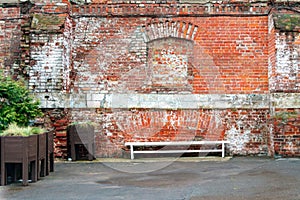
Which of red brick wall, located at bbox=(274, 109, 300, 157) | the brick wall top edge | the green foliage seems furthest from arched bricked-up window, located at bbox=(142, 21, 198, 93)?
the green foliage

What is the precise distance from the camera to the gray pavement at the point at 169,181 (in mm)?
7203

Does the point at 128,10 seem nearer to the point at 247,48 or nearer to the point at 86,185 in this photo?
the point at 247,48

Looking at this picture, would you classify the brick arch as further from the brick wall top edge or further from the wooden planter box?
the wooden planter box

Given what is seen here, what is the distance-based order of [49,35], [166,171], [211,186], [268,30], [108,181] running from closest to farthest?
[211,186]
[108,181]
[166,171]
[49,35]
[268,30]

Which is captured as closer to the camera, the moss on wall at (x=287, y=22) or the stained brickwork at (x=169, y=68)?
the moss on wall at (x=287, y=22)

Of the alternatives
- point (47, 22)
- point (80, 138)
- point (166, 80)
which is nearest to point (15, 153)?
point (80, 138)

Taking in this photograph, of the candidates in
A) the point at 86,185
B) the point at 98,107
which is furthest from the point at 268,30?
the point at 86,185

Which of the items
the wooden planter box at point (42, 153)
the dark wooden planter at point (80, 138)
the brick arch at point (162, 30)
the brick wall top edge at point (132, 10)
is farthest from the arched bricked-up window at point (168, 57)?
the wooden planter box at point (42, 153)

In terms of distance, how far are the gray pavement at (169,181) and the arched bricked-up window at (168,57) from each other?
2.19 metres

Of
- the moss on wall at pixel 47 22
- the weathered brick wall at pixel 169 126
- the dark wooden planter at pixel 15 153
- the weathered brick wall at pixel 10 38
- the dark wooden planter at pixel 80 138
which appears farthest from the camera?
the weathered brick wall at pixel 10 38

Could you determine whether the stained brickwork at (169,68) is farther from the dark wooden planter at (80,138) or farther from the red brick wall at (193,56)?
the dark wooden planter at (80,138)

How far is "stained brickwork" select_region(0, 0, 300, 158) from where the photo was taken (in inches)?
493

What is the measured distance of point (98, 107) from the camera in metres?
12.5

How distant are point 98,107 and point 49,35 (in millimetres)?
2327
